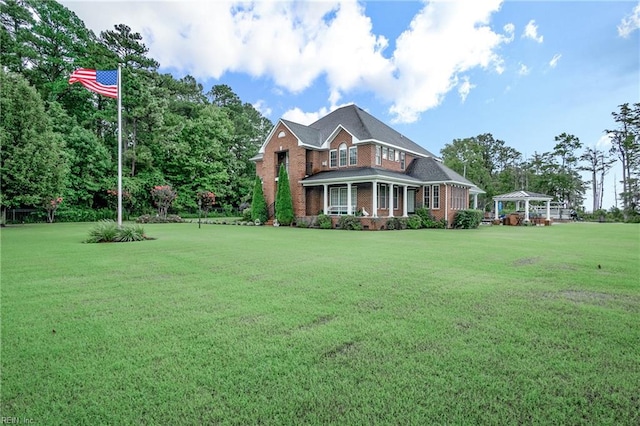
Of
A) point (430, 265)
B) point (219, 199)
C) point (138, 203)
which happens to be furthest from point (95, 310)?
point (219, 199)

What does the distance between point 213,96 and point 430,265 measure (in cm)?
4697

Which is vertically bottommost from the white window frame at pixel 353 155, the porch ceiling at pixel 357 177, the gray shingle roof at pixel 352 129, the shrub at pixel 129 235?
the shrub at pixel 129 235

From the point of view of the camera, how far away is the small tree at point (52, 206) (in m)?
24.0

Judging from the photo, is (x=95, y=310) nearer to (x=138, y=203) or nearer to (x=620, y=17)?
(x=620, y=17)

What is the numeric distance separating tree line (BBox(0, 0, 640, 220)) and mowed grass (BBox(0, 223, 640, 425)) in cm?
1982

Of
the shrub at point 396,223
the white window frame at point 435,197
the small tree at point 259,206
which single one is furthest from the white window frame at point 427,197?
the small tree at point 259,206

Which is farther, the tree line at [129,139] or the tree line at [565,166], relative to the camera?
the tree line at [565,166]

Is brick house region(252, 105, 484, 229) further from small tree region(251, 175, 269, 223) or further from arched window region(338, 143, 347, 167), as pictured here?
small tree region(251, 175, 269, 223)

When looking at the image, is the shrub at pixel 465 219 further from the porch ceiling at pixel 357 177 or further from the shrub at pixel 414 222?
the porch ceiling at pixel 357 177

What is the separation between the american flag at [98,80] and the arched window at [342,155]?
47.4ft

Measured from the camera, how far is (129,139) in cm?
3356

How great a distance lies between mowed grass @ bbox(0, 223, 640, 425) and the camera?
218 cm

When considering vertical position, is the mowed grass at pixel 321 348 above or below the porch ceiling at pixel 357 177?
below

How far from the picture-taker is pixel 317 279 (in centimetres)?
583
